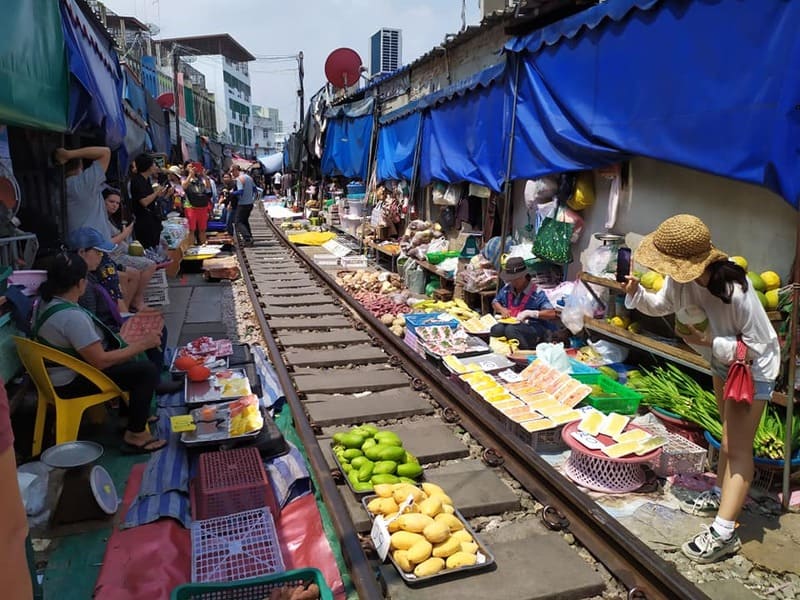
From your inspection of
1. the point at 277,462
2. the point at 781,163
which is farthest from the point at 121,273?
the point at 781,163

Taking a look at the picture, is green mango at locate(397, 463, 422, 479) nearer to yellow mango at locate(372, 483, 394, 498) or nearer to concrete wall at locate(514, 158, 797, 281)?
yellow mango at locate(372, 483, 394, 498)

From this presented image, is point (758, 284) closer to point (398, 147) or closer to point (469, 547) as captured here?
point (469, 547)

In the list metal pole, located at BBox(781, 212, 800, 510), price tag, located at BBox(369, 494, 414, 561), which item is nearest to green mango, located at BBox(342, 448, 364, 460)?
price tag, located at BBox(369, 494, 414, 561)

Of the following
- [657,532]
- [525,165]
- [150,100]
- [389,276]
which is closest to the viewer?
[657,532]

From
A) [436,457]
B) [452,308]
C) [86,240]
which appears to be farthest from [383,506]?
[452,308]

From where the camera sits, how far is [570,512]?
12.4 ft

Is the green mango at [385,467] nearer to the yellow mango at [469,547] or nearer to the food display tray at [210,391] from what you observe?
the yellow mango at [469,547]

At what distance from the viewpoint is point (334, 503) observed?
12.2 ft

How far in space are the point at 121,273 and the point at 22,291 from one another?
266cm

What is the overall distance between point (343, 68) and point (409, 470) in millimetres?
17657

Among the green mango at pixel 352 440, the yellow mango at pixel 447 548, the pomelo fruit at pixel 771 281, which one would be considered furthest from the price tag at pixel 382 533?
the pomelo fruit at pixel 771 281

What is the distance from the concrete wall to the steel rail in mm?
3673

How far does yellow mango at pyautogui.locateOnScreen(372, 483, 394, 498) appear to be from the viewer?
375cm

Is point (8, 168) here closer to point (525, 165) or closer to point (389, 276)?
point (525, 165)
